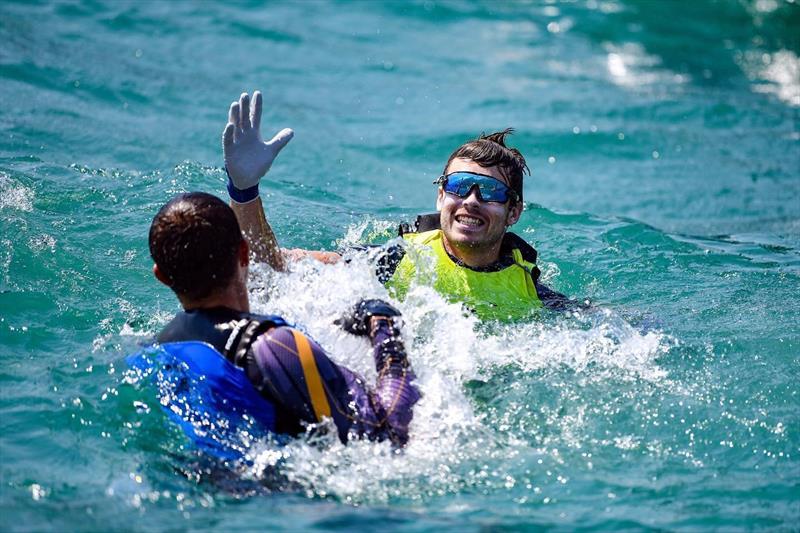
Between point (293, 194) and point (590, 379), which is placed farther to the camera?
point (293, 194)

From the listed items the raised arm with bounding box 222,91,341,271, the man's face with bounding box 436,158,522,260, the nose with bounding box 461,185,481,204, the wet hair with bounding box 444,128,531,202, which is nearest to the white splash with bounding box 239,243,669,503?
the raised arm with bounding box 222,91,341,271

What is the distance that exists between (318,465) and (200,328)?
2.79ft

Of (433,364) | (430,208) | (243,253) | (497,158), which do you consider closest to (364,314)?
(433,364)

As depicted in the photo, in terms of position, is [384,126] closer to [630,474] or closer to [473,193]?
[473,193]

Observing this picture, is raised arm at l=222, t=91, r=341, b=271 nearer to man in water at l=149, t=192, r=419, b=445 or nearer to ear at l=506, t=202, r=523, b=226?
man in water at l=149, t=192, r=419, b=445

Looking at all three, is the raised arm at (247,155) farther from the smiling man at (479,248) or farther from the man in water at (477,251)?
the smiling man at (479,248)

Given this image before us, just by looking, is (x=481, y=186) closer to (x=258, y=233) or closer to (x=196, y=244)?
(x=258, y=233)

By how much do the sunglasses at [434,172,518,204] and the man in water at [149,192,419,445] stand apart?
2388 mm

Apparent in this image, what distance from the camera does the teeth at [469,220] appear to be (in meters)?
7.21

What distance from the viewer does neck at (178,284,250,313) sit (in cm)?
501

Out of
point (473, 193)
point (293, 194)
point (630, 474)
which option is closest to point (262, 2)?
point (293, 194)

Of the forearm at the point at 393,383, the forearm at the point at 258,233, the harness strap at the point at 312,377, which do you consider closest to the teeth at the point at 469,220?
the forearm at the point at 258,233

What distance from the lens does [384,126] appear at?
1303 cm

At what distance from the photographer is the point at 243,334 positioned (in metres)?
4.86
